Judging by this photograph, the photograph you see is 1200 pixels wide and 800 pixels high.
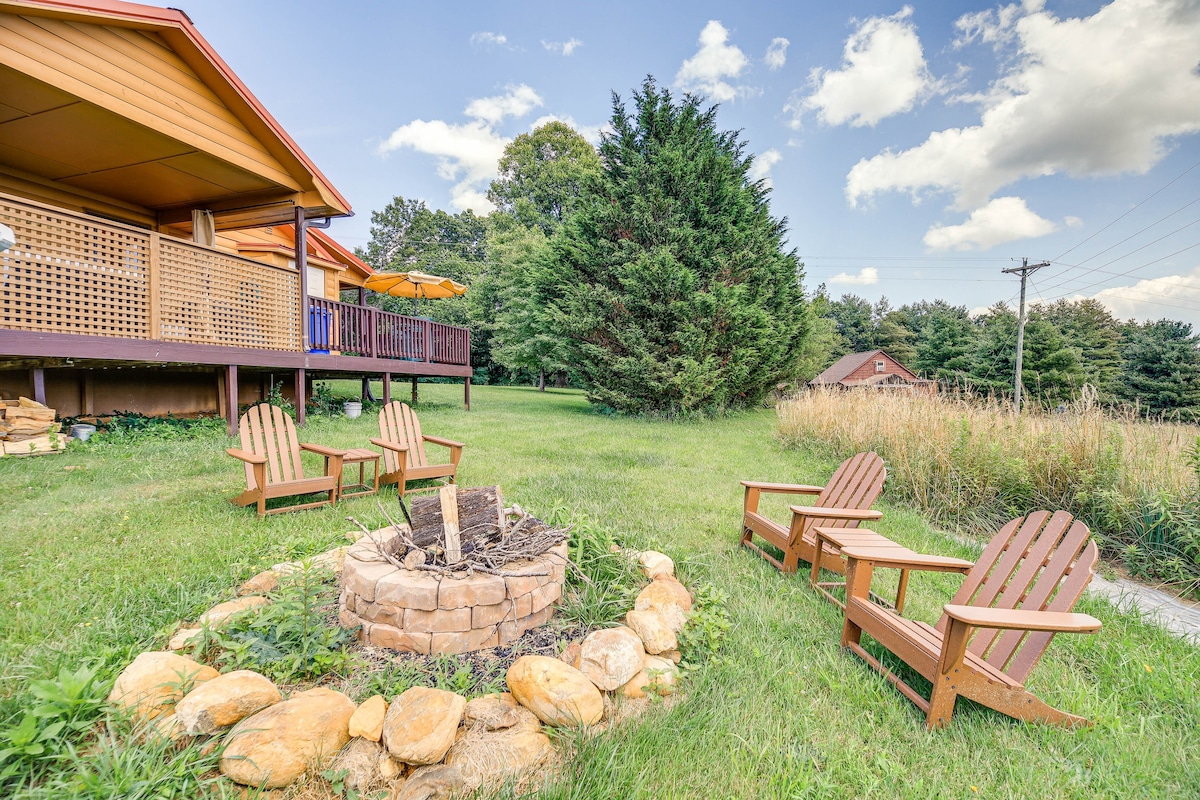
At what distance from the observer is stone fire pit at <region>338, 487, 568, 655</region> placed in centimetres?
215

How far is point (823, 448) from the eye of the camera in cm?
783

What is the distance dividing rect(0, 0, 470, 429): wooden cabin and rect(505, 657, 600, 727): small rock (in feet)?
22.7

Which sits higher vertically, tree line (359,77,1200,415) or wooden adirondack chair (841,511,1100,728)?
tree line (359,77,1200,415)

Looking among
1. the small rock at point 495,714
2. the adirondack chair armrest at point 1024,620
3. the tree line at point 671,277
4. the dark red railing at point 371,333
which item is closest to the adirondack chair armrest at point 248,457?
the small rock at point 495,714

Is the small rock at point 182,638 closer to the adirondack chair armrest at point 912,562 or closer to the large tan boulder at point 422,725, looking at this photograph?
the large tan boulder at point 422,725

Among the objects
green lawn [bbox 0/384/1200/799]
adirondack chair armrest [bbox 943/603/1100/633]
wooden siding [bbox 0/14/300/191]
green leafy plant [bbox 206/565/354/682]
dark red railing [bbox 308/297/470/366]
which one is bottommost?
green lawn [bbox 0/384/1200/799]

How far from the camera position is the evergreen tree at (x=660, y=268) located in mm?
12242

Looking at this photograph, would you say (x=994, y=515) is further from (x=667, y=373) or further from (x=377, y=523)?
(x=667, y=373)

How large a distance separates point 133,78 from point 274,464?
218 inches

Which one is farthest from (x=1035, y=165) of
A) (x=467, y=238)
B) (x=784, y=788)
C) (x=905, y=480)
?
(x=467, y=238)

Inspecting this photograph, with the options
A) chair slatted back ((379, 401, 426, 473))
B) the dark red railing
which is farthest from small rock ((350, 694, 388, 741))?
the dark red railing

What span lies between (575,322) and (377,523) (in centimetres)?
949

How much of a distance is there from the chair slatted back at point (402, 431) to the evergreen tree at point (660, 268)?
762cm

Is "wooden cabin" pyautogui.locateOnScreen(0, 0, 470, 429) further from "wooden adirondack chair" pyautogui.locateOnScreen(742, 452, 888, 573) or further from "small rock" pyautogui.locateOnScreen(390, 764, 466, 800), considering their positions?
"wooden adirondack chair" pyautogui.locateOnScreen(742, 452, 888, 573)
